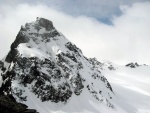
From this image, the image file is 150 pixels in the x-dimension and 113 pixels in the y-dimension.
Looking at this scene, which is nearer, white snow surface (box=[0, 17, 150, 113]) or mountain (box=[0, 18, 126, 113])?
white snow surface (box=[0, 17, 150, 113])

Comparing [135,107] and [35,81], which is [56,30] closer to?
[35,81]

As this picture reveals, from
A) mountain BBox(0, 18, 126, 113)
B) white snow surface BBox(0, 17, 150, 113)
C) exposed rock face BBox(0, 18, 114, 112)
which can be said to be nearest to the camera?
white snow surface BBox(0, 17, 150, 113)

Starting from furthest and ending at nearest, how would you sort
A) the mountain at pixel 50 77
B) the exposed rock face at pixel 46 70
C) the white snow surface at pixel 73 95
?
the exposed rock face at pixel 46 70
the mountain at pixel 50 77
the white snow surface at pixel 73 95

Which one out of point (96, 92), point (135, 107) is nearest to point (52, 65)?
point (96, 92)

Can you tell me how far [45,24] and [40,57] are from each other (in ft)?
87.3

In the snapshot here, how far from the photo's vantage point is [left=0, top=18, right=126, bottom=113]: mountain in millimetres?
97062

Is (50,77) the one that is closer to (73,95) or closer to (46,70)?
(46,70)

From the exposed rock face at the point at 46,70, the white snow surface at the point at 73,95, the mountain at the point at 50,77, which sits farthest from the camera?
the exposed rock face at the point at 46,70

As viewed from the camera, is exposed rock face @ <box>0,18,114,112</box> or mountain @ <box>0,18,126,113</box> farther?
exposed rock face @ <box>0,18,114,112</box>

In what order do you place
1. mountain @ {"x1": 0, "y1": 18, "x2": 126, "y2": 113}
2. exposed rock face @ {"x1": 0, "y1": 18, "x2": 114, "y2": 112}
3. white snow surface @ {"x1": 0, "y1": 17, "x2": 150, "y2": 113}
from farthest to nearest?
exposed rock face @ {"x1": 0, "y1": 18, "x2": 114, "y2": 112} → mountain @ {"x1": 0, "y1": 18, "x2": 126, "y2": 113} → white snow surface @ {"x1": 0, "y1": 17, "x2": 150, "y2": 113}

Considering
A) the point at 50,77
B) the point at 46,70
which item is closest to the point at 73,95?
the point at 50,77

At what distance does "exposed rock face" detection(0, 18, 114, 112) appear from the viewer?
98750 millimetres

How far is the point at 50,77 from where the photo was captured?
104 meters

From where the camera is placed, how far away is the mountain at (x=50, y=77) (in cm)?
9706
